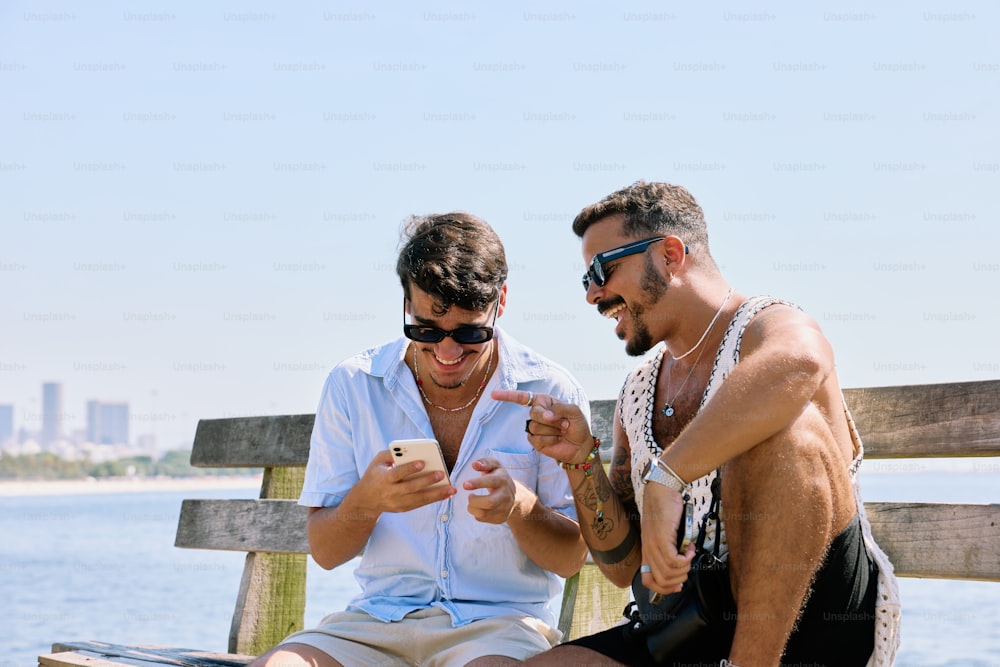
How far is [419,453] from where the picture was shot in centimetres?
299

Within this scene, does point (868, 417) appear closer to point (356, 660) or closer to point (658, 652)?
point (658, 652)

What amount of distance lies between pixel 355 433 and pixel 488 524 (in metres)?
0.56

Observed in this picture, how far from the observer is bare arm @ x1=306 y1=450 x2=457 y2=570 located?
299cm

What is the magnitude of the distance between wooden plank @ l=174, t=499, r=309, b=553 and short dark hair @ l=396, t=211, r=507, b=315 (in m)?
1.28

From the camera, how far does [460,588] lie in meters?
3.21

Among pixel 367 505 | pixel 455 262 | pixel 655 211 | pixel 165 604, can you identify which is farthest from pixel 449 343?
pixel 165 604

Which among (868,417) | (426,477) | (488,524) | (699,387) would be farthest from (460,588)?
(868,417)

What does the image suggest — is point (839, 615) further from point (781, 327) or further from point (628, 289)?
point (628, 289)

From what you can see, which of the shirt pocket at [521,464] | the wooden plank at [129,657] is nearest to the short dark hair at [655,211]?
the shirt pocket at [521,464]

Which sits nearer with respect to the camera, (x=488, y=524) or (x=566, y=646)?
(x=566, y=646)

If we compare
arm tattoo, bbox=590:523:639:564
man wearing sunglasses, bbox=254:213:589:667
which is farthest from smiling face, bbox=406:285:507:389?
arm tattoo, bbox=590:523:639:564

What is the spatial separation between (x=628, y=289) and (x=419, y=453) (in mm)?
857

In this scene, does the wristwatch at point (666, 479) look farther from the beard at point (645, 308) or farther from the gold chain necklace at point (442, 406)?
the gold chain necklace at point (442, 406)

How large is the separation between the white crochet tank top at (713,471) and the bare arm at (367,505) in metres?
0.62
